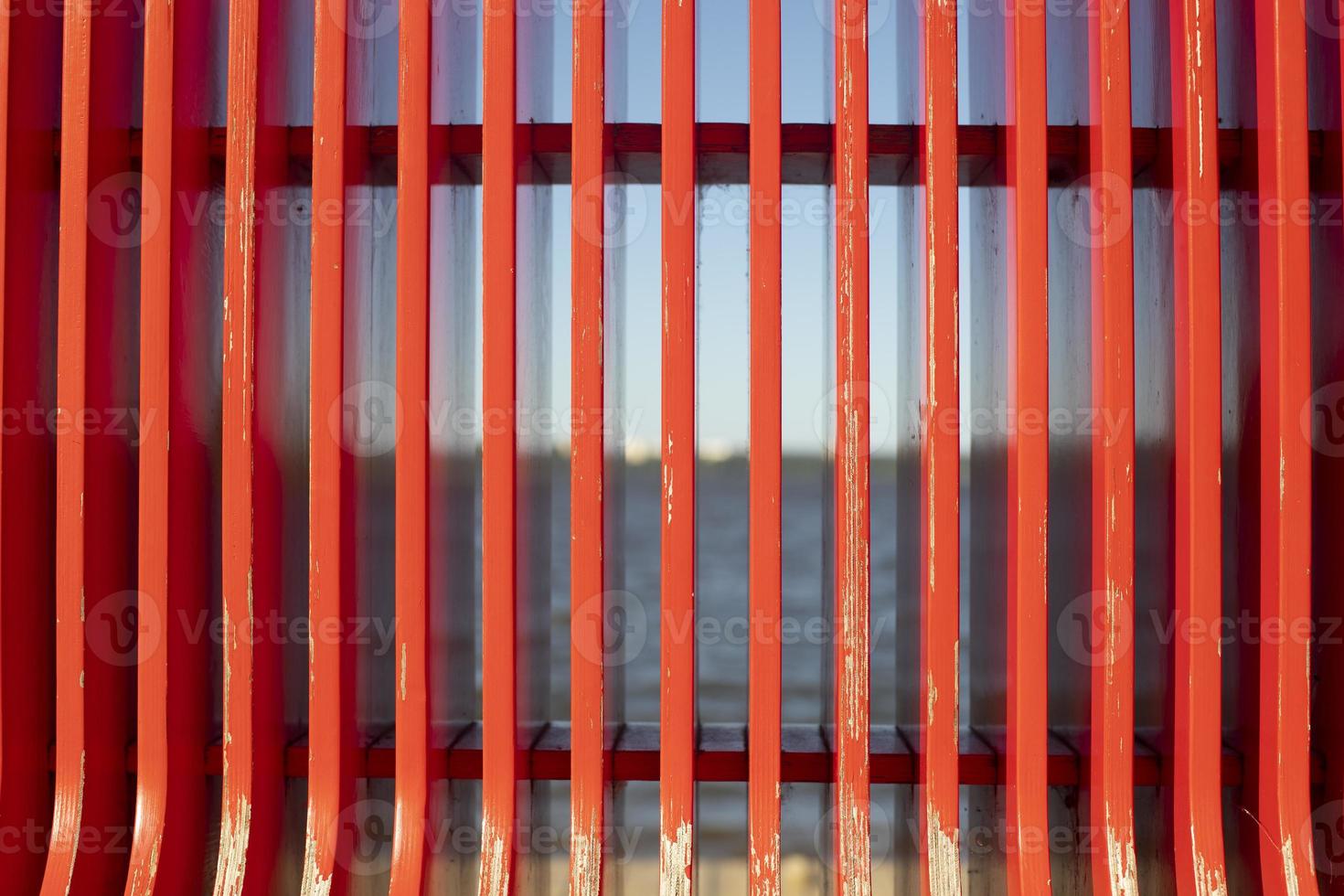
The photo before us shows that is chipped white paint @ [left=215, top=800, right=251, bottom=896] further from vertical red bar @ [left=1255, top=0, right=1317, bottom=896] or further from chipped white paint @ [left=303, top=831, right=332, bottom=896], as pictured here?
vertical red bar @ [left=1255, top=0, right=1317, bottom=896]

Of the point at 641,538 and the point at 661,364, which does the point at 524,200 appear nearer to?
the point at 661,364

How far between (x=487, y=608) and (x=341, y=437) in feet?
0.96

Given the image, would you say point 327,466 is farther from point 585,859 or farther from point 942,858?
point 942,858

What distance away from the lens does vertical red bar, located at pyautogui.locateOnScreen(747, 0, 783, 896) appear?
1.34 meters

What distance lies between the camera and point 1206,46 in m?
1.35

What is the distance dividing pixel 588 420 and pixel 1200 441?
763 mm

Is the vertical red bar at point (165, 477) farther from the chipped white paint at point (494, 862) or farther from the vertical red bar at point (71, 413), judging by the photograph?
the chipped white paint at point (494, 862)

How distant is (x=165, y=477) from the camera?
4.61 feet

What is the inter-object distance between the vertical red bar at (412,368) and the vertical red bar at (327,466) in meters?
0.08

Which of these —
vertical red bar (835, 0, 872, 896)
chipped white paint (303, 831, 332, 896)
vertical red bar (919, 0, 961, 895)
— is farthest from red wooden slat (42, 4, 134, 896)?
vertical red bar (919, 0, 961, 895)

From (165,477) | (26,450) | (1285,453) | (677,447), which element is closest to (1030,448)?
(1285,453)

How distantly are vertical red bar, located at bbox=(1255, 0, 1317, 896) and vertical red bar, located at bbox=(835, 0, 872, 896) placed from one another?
Answer: 0.52 meters

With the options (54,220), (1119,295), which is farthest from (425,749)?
(1119,295)

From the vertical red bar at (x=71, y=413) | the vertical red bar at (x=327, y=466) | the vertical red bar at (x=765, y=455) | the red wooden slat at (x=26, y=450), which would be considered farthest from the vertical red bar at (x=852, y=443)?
the red wooden slat at (x=26, y=450)
